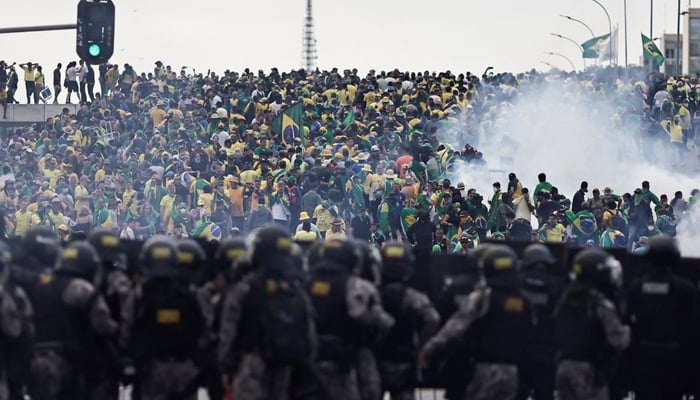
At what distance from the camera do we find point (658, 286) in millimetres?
→ 14914

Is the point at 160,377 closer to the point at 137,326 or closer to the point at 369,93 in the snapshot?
the point at 137,326

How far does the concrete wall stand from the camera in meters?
59.5

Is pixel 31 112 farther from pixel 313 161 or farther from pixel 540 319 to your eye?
pixel 540 319

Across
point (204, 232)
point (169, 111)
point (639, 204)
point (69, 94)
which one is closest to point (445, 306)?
point (204, 232)

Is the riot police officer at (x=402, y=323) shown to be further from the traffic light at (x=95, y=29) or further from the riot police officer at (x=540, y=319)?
the traffic light at (x=95, y=29)

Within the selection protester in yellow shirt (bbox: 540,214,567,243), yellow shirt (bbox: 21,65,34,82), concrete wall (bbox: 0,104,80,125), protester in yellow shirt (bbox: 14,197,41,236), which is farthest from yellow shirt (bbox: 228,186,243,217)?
concrete wall (bbox: 0,104,80,125)

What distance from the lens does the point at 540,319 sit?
15.1m

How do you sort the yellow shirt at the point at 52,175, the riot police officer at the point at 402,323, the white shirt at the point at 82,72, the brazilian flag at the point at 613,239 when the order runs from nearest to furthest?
1. the riot police officer at the point at 402,323
2. the brazilian flag at the point at 613,239
3. the yellow shirt at the point at 52,175
4. the white shirt at the point at 82,72

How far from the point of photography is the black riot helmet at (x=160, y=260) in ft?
47.1

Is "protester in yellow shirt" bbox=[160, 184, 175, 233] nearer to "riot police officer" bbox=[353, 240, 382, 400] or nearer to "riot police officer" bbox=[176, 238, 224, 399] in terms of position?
"riot police officer" bbox=[176, 238, 224, 399]

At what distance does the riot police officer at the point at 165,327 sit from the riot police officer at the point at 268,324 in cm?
33

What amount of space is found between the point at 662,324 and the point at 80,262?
4516mm

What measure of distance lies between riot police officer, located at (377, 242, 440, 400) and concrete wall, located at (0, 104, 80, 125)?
45.0m

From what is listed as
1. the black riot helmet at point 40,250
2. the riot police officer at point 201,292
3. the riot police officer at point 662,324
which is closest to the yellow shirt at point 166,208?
the black riot helmet at point 40,250
